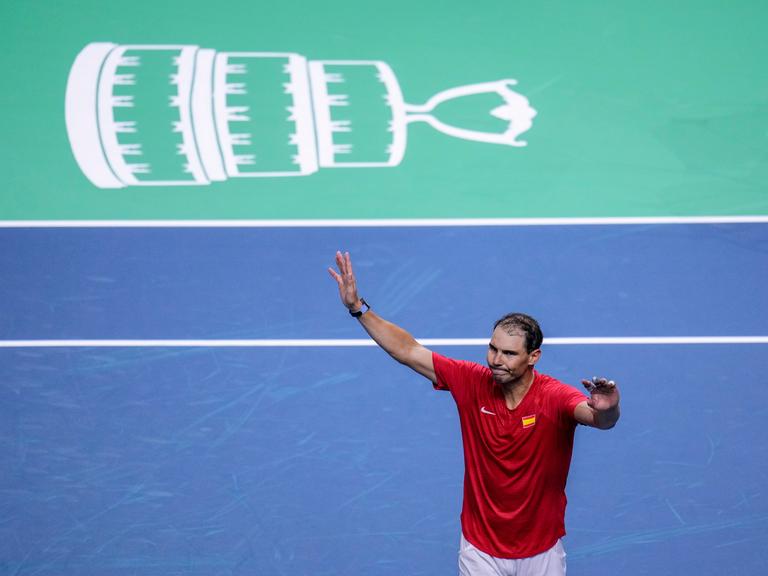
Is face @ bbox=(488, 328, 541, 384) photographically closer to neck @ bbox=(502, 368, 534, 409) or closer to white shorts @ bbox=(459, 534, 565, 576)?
neck @ bbox=(502, 368, 534, 409)

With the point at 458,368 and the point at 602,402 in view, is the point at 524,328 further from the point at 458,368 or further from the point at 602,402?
the point at 602,402

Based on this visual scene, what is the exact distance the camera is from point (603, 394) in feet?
10.0

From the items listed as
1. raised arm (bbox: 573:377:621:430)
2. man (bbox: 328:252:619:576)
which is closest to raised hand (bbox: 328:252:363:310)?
man (bbox: 328:252:619:576)

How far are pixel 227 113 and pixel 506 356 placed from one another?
2.31 metres

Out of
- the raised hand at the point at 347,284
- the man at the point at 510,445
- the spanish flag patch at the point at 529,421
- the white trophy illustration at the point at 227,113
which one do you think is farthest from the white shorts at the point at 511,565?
the white trophy illustration at the point at 227,113

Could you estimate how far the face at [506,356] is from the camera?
3.36m

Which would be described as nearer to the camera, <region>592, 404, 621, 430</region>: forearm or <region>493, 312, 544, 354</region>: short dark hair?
<region>592, 404, 621, 430</region>: forearm

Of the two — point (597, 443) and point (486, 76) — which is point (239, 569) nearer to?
point (597, 443)

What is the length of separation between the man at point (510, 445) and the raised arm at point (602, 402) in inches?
5.6

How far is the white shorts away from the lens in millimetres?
3480

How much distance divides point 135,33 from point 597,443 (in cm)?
302

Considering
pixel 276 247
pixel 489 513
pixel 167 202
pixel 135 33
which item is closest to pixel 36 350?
pixel 167 202

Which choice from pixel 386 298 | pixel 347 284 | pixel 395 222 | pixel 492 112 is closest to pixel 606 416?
pixel 347 284

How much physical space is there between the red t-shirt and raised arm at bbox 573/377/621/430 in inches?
7.1
